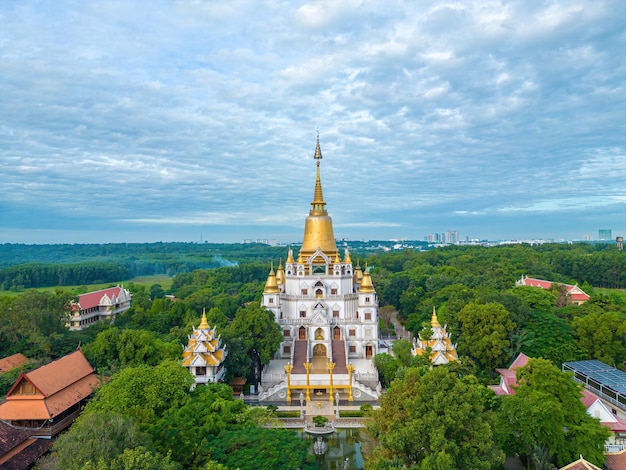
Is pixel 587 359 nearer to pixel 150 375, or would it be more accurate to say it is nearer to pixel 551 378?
pixel 551 378

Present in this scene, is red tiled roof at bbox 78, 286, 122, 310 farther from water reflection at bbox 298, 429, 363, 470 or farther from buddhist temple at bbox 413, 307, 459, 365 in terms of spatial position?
buddhist temple at bbox 413, 307, 459, 365

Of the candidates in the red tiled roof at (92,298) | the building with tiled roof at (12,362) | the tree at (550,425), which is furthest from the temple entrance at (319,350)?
the red tiled roof at (92,298)

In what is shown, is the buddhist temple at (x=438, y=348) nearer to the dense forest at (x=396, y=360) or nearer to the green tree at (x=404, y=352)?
the green tree at (x=404, y=352)

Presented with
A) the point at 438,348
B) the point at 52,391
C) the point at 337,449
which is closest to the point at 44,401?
the point at 52,391

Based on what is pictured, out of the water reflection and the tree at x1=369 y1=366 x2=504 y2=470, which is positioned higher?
the tree at x1=369 y1=366 x2=504 y2=470

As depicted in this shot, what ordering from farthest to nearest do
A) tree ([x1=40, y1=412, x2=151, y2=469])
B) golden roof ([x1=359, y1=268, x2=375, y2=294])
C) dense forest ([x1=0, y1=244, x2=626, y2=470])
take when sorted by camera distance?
1. golden roof ([x1=359, y1=268, x2=375, y2=294])
2. dense forest ([x1=0, y1=244, x2=626, y2=470])
3. tree ([x1=40, y1=412, x2=151, y2=469])

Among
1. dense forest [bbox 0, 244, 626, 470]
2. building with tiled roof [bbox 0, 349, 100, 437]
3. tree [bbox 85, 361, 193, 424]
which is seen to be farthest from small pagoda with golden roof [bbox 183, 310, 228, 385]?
building with tiled roof [bbox 0, 349, 100, 437]
